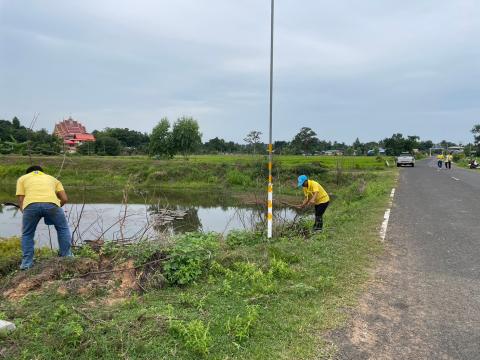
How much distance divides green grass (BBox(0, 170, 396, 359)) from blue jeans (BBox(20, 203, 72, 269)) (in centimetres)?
152

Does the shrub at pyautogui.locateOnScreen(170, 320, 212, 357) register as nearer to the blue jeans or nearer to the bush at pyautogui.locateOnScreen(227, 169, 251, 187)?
the blue jeans

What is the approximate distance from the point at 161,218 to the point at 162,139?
35.8 metres

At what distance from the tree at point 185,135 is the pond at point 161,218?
21.1 m

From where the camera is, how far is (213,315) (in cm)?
402

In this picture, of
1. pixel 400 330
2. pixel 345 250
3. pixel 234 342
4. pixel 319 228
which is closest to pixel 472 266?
pixel 345 250

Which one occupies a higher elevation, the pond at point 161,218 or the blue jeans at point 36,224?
the blue jeans at point 36,224

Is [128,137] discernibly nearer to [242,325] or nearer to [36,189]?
[36,189]

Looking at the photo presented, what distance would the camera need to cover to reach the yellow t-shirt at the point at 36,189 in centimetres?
621

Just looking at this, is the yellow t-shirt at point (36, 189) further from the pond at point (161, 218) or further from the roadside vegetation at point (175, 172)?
the roadside vegetation at point (175, 172)

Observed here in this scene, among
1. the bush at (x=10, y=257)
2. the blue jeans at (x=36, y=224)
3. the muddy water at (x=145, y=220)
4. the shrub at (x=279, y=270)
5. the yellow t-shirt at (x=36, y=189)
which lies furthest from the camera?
the muddy water at (x=145, y=220)

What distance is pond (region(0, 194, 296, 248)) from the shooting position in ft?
36.0

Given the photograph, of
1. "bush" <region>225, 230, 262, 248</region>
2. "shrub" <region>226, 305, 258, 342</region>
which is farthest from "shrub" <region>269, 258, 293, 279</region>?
"bush" <region>225, 230, 262, 248</region>

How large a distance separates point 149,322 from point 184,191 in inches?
1172

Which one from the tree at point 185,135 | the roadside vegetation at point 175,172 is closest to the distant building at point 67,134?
the roadside vegetation at point 175,172
